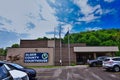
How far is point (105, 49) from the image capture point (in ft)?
155

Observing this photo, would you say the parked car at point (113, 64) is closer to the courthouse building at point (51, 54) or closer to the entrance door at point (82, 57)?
the courthouse building at point (51, 54)

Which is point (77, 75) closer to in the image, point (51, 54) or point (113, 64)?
point (113, 64)

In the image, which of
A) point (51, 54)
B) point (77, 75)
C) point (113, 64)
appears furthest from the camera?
point (51, 54)

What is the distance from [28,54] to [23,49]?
168cm

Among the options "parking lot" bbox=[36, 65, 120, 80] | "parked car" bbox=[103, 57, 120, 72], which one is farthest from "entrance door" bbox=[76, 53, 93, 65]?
"parking lot" bbox=[36, 65, 120, 80]

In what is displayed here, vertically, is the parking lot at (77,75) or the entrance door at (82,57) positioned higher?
the entrance door at (82,57)

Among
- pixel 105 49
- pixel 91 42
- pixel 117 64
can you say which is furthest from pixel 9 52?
pixel 91 42

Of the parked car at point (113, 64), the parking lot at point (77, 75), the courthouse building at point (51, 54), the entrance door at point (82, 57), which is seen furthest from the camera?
the entrance door at point (82, 57)

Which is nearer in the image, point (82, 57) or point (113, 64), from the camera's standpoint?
point (113, 64)

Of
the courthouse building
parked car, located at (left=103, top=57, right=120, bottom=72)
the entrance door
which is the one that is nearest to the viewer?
parked car, located at (left=103, top=57, right=120, bottom=72)

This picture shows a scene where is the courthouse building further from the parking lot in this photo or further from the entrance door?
the parking lot

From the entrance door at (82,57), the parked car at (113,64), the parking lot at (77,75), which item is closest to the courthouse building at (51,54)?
the entrance door at (82,57)

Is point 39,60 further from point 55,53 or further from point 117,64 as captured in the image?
point 117,64

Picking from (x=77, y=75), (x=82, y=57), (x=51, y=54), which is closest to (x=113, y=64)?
(x=77, y=75)
